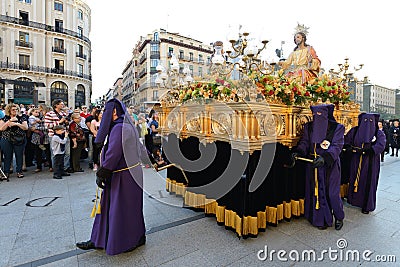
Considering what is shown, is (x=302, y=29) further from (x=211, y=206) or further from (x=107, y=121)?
(x=107, y=121)

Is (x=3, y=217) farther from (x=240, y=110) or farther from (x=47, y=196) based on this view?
(x=240, y=110)

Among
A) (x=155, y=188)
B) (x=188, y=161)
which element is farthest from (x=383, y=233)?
(x=155, y=188)

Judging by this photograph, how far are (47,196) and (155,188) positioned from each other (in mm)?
2069

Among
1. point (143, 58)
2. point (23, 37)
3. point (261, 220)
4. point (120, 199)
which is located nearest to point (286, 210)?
point (261, 220)

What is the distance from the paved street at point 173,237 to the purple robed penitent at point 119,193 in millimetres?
193

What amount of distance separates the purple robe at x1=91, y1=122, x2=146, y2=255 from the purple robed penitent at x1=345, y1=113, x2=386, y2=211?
11.8 ft

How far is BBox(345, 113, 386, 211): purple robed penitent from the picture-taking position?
388cm

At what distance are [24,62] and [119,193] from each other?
35700mm

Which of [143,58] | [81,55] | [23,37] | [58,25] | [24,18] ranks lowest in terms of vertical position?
[81,55]

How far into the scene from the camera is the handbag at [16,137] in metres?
5.68

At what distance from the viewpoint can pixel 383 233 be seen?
3.27 m

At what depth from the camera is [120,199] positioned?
2.67 metres

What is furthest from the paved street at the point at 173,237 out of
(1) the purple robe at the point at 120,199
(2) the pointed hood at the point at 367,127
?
(2) the pointed hood at the point at 367,127

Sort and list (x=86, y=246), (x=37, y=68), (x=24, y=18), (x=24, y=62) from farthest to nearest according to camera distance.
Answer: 1. (x=37, y=68)
2. (x=24, y=18)
3. (x=24, y=62)
4. (x=86, y=246)
